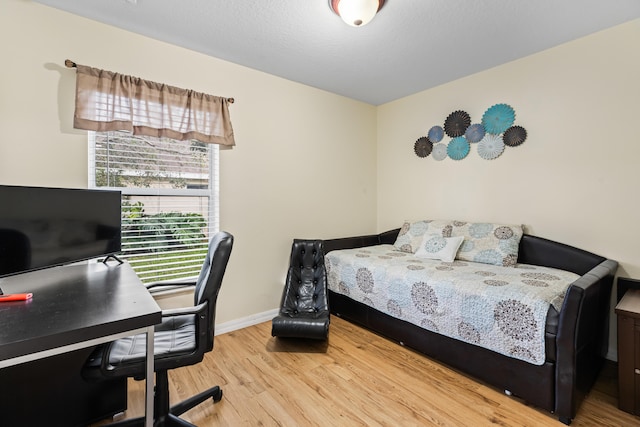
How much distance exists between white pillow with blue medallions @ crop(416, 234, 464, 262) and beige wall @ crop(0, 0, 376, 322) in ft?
3.51

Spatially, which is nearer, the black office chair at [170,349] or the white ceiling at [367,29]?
the black office chair at [170,349]

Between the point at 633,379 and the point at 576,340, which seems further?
the point at 633,379

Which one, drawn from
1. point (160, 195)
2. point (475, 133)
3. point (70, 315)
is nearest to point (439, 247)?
point (475, 133)

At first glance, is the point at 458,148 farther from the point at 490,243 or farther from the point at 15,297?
the point at 15,297

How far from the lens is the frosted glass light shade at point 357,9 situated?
1775mm

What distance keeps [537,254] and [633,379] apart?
3.54ft

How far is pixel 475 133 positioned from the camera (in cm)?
307

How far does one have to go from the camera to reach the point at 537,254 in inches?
103

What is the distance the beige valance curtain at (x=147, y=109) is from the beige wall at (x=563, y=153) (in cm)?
241

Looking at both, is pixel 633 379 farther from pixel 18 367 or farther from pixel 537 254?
pixel 18 367

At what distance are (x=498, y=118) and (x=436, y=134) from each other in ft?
2.15

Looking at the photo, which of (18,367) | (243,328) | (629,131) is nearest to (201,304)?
(18,367)

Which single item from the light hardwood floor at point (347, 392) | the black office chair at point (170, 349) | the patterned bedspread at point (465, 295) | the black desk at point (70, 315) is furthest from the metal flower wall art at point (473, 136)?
the black desk at point (70, 315)

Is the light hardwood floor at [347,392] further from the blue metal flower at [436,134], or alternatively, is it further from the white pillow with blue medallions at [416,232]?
the blue metal flower at [436,134]
